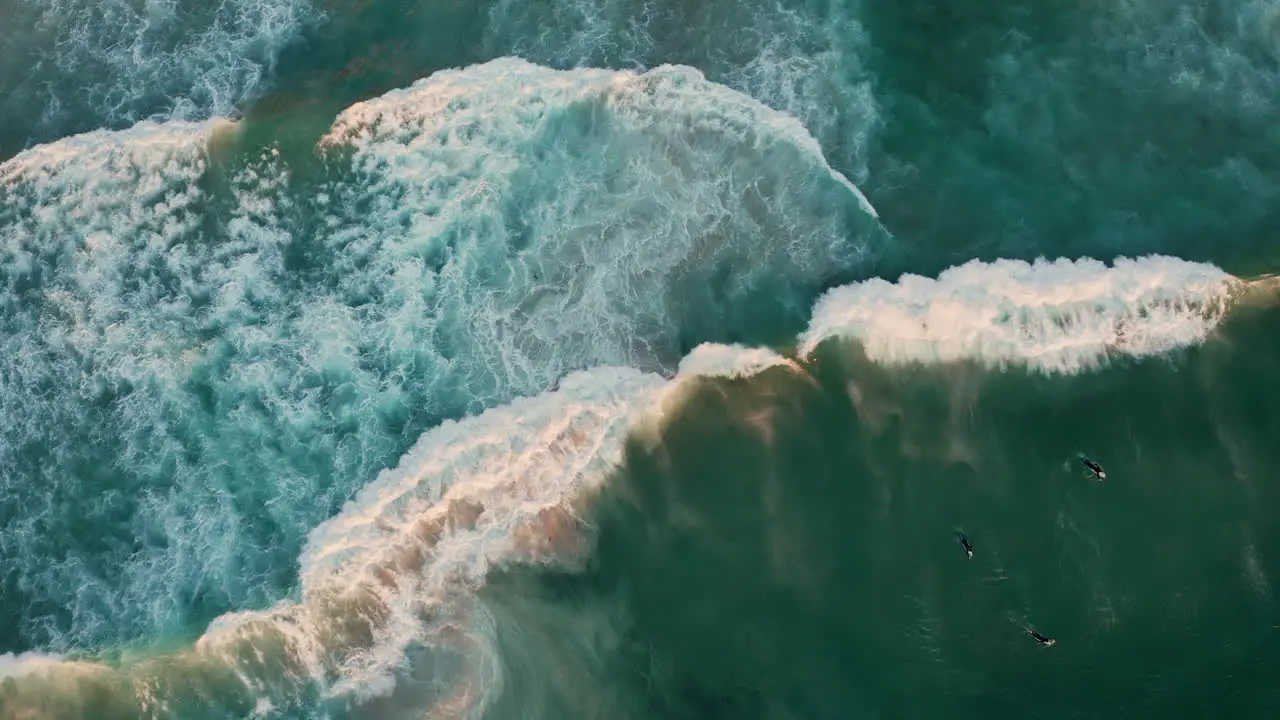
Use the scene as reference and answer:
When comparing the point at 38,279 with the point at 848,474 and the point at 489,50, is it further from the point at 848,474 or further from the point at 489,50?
the point at 848,474

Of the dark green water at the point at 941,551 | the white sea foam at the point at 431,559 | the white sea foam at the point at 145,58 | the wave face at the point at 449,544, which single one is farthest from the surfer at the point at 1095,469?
the white sea foam at the point at 145,58

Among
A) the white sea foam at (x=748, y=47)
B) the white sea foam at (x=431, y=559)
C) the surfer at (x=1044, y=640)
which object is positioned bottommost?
the surfer at (x=1044, y=640)

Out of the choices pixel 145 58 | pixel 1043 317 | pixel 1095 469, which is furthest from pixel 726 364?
pixel 145 58

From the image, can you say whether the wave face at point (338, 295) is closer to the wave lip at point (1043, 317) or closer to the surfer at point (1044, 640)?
the wave lip at point (1043, 317)

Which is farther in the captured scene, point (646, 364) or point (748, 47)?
point (748, 47)

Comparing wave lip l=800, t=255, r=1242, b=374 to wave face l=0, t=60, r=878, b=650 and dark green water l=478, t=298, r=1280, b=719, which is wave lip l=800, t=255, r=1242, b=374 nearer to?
dark green water l=478, t=298, r=1280, b=719

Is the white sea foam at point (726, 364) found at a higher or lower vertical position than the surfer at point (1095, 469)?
higher

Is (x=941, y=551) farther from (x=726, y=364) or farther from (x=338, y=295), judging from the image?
(x=338, y=295)

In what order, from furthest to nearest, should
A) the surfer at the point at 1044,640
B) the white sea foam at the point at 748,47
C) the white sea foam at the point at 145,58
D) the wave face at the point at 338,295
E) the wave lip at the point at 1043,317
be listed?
the white sea foam at the point at 145,58 → the white sea foam at the point at 748,47 → the wave face at the point at 338,295 → the wave lip at the point at 1043,317 → the surfer at the point at 1044,640
